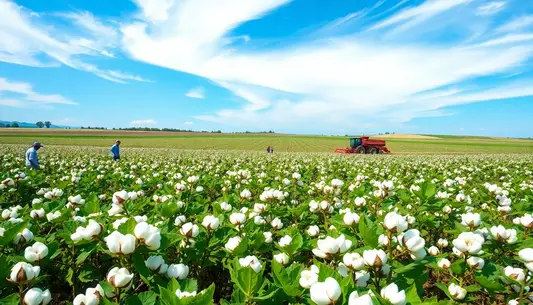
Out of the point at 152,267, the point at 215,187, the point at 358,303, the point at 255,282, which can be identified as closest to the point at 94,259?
the point at 152,267

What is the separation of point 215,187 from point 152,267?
4.73m

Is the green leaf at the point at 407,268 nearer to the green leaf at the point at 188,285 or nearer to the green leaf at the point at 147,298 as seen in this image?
the green leaf at the point at 188,285

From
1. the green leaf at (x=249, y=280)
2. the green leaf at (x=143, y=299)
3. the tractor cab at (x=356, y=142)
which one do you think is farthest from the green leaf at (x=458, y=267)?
the tractor cab at (x=356, y=142)

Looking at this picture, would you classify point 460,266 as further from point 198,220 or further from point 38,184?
point 38,184

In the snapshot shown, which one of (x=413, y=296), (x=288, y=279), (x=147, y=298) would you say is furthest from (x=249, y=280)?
(x=413, y=296)

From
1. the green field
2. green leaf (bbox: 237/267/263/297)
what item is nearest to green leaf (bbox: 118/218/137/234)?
green leaf (bbox: 237/267/263/297)

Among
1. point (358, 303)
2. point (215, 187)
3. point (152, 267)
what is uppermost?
point (358, 303)

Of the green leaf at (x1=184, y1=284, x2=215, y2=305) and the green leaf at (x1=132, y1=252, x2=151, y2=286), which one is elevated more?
the green leaf at (x1=184, y1=284, x2=215, y2=305)

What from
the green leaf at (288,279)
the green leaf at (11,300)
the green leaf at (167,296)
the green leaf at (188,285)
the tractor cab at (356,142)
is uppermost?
the green leaf at (167,296)

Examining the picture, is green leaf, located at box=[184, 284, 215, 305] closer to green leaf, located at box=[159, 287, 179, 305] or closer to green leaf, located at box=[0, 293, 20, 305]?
green leaf, located at box=[159, 287, 179, 305]

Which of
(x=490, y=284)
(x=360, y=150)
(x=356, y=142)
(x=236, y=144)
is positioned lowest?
(x=236, y=144)

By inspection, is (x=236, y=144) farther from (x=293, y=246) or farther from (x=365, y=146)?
(x=293, y=246)

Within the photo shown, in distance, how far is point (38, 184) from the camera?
249 inches

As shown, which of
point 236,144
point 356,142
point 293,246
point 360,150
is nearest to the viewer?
point 293,246
